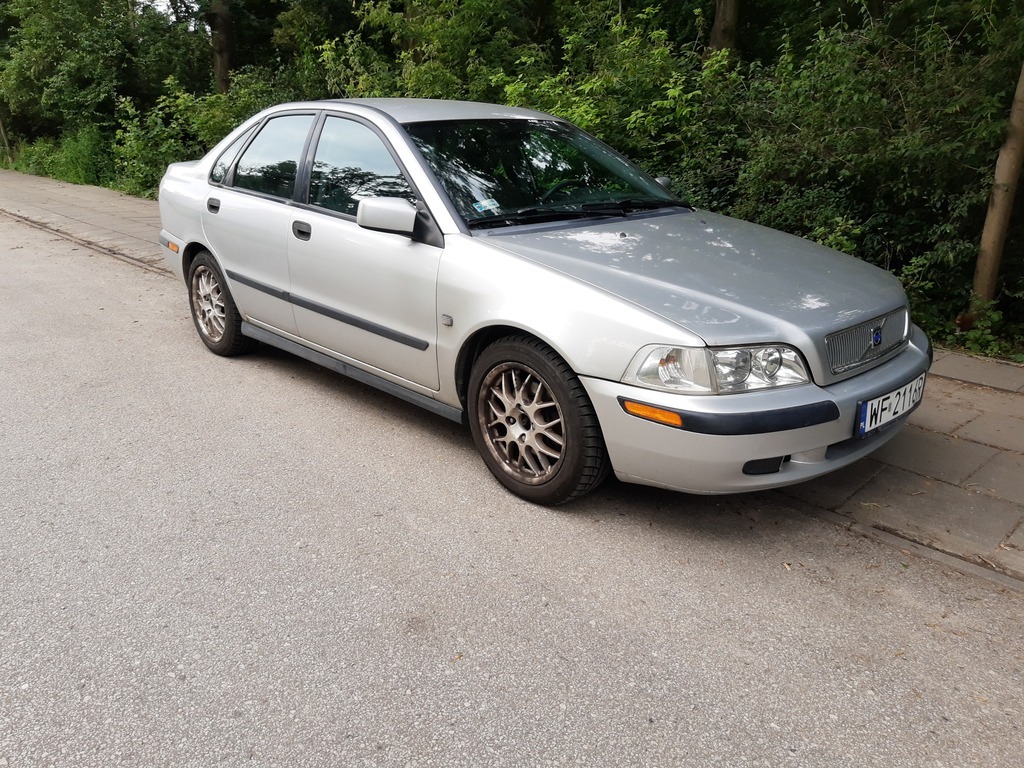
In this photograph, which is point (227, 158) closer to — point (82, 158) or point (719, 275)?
point (719, 275)

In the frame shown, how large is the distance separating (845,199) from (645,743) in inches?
211

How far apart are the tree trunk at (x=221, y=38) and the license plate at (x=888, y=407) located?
15.7 meters

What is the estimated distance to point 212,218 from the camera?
5320 millimetres

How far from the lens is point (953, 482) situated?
3.96 meters

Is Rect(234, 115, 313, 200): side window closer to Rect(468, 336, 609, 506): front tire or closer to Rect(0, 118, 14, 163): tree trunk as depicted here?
Rect(468, 336, 609, 506): front tire

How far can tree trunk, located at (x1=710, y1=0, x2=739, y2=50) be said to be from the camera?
36.7ft

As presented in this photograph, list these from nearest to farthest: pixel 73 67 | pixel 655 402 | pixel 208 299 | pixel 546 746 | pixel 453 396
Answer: pixel 546 746 → pixel 655 402 → pixel 453 396 → pixel 208 299 → pixel 73 67

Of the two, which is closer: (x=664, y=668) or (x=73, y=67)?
(x=664, y=668)

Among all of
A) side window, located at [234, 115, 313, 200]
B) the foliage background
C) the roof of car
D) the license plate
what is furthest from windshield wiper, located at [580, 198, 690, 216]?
the foliage background

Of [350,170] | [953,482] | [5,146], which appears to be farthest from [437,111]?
[5,146]

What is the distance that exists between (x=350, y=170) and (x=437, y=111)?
564 millimetres

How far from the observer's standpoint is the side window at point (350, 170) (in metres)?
4.21

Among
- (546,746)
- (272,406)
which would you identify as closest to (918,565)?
(546,746)

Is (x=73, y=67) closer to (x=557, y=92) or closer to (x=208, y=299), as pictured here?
(x=557, y=92)
